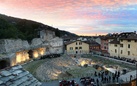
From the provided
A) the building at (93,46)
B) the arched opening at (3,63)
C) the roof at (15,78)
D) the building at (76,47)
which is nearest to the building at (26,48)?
the arched opening at (3,63)

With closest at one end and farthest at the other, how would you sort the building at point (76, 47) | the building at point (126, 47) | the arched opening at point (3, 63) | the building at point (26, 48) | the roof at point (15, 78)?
the roof at point (15, 78)
the arched opening at point (3, 63)
the building at point (26, 48)
the building at point (126, 47)
the building at point (76, 47)

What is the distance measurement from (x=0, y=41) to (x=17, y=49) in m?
7.36

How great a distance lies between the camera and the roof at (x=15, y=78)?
9781 mm

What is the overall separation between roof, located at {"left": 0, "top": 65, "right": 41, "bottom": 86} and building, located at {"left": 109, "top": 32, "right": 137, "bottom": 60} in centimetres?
5482

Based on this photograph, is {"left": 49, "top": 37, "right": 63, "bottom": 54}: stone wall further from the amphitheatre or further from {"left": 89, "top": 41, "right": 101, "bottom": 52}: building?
{"left": 89, "top": 41, "right": 101, "bottom": 52}: building

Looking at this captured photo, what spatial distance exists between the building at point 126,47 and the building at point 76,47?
14.7 m

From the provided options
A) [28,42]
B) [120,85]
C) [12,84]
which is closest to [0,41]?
[28,42]

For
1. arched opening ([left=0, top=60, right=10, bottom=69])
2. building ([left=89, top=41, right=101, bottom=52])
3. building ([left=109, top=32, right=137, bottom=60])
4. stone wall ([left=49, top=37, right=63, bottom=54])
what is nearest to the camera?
arched opening ([left=0, top=60, right=10, bottom=69])

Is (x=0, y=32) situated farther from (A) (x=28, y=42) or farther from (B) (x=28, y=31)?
(B) (x=28, y=31)

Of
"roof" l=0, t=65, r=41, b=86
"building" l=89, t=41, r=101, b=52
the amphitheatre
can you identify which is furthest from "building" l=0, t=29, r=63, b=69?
"roof" l=0, t=65, r=41, b=86

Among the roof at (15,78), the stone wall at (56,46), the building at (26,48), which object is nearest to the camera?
the roof at (15,78)

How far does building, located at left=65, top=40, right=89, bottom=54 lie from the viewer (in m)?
86.5

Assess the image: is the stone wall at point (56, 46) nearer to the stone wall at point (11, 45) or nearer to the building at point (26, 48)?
the building at point (26, 48)

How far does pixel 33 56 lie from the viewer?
7056 centimetres
